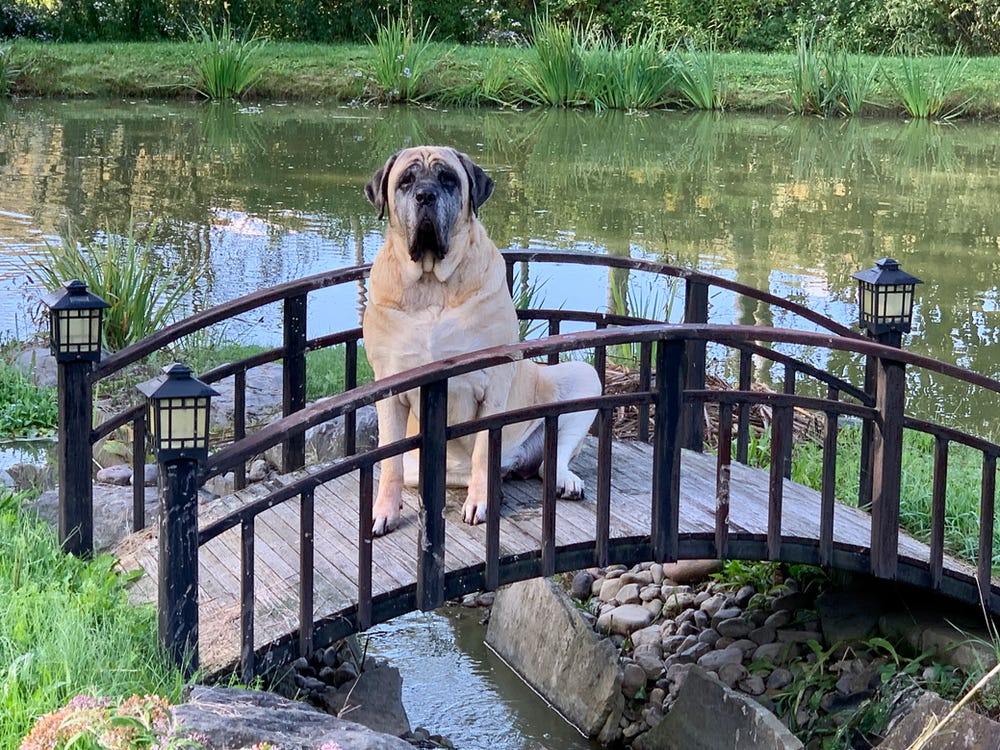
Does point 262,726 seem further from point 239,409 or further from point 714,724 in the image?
point 239,409

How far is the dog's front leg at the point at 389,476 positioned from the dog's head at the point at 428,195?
0.55 metres

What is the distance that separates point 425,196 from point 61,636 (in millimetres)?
1932

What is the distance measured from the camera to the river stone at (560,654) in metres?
5.36

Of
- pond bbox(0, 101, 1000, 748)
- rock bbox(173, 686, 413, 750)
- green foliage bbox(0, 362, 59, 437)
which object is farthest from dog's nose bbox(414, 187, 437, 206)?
green foliage bbox(0, 362, 59, 437)

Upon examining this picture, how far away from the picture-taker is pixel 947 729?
4.50 metres

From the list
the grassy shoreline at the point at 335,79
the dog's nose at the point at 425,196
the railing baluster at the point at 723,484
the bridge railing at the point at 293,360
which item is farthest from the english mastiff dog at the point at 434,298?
the grassy shoreline at the point at 335,79

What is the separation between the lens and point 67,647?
3.70 metres

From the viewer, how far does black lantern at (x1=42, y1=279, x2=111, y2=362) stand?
4730 millimetres

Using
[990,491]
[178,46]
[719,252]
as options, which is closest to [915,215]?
[719,252]

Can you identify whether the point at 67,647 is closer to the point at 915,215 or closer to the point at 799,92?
the point at 915,215

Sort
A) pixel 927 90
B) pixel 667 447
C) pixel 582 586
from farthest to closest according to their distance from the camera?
pixel 927 90
pixel 582 586
pixel 667 447

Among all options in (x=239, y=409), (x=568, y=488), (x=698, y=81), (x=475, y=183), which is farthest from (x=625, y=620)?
(x=698, y=81)

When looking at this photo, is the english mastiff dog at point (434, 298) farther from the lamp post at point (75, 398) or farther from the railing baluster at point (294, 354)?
the lamp post at point (75, 398)

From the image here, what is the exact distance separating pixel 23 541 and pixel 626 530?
6.93ft
